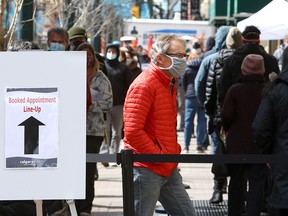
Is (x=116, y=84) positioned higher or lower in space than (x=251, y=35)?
lower

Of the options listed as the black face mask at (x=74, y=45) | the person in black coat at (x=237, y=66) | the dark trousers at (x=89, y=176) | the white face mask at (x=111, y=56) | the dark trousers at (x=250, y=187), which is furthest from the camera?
the white face mask at (x=111, y=56)

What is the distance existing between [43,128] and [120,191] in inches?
251

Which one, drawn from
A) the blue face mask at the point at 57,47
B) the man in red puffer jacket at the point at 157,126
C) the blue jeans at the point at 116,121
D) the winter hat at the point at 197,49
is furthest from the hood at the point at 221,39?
the winter hat at the point at 197,49

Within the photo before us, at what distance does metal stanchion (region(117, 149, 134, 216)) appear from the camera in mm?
5949

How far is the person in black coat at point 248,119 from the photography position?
27.4ft

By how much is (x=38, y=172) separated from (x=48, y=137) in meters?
0.22

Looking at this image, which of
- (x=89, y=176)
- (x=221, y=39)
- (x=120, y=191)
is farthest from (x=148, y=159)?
(x=120, y=191)

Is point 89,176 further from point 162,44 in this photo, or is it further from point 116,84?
point 116,84

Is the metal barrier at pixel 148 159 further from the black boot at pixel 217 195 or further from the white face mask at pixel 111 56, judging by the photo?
the white face mask at pixel 111 56

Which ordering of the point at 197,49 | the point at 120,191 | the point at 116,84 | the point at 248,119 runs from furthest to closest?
the point at 197,49
the point at 116,84
the point at 120,191
the point at 248,119

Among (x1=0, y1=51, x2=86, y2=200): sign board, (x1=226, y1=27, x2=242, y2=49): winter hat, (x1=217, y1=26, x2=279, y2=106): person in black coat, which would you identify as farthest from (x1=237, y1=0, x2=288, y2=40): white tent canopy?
(x1=0, y1=51, x2=86, y2=200): sign board

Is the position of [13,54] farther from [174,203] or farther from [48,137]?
[174,203]

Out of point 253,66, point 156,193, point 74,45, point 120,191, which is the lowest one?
point 120,191

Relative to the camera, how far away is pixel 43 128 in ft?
18.3
